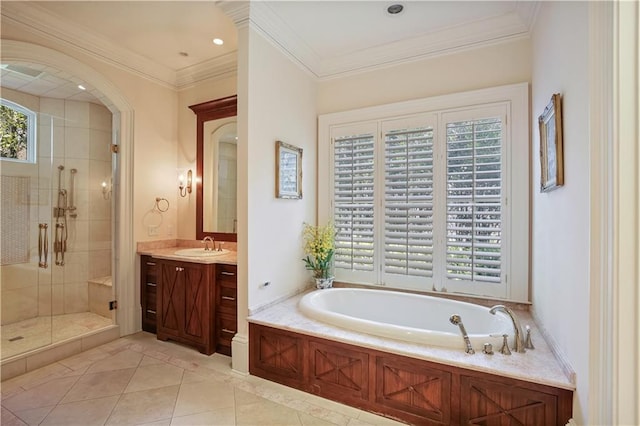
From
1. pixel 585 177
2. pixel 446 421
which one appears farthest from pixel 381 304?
pixel 585 177

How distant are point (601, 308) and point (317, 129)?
2889mm

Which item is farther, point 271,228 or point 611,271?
point 271,228

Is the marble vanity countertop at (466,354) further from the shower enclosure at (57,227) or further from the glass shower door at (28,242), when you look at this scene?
the glass shower door at (28,242)

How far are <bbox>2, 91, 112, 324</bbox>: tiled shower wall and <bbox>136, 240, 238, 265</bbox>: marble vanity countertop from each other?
1.62ft

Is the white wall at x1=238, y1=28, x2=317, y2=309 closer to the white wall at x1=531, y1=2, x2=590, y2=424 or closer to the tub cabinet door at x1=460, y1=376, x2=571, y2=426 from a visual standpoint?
the tub cabinet door at x1=460, y1=376, x2=571, y2=426

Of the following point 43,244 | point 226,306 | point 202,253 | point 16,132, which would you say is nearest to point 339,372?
point 226,306

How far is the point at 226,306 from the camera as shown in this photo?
2.73 meters

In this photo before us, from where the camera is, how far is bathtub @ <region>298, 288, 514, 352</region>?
1.94 metres

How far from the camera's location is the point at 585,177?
4.29 feet

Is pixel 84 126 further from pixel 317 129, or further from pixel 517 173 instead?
pixel 517 173

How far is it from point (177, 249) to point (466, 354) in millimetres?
3155

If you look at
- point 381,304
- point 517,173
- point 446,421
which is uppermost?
point 517,173

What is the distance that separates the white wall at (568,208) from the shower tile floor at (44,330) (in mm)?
3940
